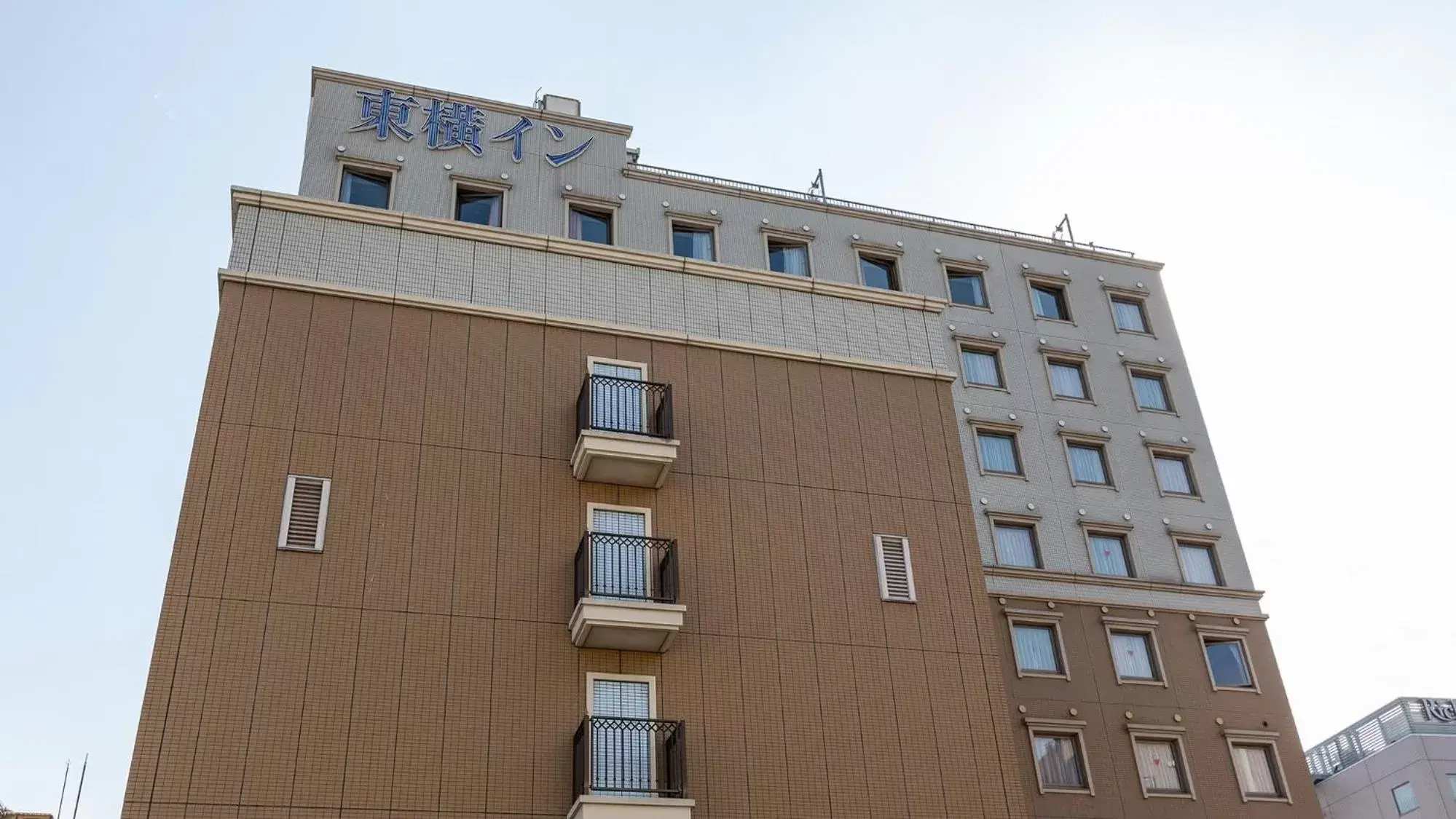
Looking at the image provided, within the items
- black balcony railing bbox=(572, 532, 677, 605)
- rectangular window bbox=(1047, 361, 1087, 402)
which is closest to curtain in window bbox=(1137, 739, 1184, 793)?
rectangular window bbox=(1047, 361, 1087, 402)

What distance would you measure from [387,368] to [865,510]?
8.88 metres

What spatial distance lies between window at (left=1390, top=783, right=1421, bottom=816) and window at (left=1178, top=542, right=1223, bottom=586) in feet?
28.9

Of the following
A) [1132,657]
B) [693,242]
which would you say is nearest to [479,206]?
[693,242]

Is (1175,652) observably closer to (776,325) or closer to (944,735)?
(944,735)

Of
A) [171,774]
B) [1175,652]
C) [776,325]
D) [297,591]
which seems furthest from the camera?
[1175,652]

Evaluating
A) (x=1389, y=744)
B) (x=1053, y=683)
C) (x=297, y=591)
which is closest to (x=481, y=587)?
(x=297, y=591)

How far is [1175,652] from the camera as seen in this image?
2928 cm

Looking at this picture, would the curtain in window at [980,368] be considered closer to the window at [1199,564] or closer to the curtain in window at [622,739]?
the window at [1199,564]

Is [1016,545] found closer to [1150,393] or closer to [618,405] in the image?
[1150,393]

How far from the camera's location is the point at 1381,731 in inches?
1406

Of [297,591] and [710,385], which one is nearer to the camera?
[297,591]

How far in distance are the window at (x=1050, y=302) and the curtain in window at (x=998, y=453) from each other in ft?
14.0

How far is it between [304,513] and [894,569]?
33.3ft

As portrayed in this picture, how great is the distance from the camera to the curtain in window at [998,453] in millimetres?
31031
